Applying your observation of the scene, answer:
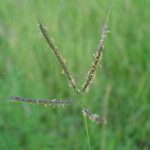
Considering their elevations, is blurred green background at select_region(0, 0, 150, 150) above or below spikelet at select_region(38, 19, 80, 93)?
above

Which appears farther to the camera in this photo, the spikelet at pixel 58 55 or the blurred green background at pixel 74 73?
the blurred green background at pixel 74 73

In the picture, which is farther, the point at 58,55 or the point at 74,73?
the point at 74,73

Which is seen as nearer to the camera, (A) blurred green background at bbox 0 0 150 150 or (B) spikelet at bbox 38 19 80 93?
(B) spikelet at bbox 38 19 80 93

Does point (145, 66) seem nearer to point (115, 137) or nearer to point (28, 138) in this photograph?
point (115, 137)

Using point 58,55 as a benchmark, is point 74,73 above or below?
above

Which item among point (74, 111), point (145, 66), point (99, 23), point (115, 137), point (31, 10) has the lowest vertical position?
point (115, 137)

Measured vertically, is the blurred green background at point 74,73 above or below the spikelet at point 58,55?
above

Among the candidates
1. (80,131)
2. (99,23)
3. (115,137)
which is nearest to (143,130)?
(115,137)

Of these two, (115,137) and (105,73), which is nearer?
(115,137)
